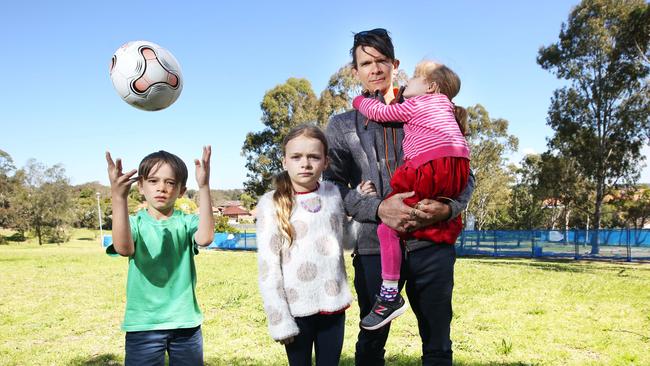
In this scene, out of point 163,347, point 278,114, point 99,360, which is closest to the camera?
point 163,347

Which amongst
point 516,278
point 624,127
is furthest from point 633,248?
point 516,278

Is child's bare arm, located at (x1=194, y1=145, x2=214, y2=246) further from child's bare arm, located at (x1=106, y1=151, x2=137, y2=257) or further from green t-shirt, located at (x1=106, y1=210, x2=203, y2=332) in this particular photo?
child's bare arm, located at (x1=106, y1=151, x2=137, y2=257)

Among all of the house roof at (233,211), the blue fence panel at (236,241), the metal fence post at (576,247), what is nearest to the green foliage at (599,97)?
the metal fence post at (576,247)

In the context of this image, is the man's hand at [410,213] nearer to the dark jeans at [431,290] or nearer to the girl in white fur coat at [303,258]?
the dark jeans at [431,290]

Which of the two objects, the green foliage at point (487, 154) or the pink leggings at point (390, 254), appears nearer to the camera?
the pink leggings at point (390, 254)

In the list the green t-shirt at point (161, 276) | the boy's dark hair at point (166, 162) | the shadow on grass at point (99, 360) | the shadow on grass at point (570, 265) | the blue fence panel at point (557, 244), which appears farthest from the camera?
the blue fence panel at point (557, 244)

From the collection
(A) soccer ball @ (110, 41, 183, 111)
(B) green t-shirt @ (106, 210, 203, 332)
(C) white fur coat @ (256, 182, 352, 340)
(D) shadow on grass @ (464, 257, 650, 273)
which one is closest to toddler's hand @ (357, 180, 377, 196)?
(C) white fur coat @ (256, 182, 352, 340)

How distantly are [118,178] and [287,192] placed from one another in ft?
3.13

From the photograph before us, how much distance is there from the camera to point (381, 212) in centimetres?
268

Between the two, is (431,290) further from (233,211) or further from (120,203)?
(233,211)

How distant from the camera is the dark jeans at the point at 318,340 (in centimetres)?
274

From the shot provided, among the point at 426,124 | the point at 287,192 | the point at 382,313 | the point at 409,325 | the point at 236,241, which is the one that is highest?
the point at 426,124

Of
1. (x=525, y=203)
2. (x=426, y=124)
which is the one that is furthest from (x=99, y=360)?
(x=525, y=203)

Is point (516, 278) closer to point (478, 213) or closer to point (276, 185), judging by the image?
point (276, 185)
